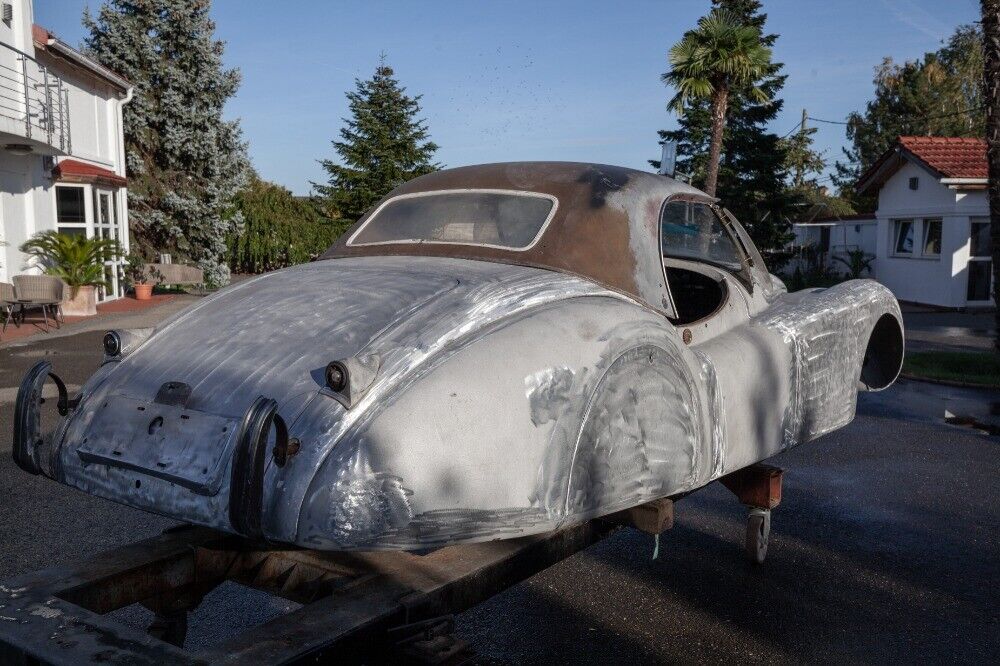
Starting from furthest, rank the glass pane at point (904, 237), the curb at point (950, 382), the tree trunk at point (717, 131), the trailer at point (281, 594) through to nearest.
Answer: the tree trunk at point (717, 131) < the glass pane at point (904, 237) < the curb at point (950, 382) < the trailer at point (281, 594)

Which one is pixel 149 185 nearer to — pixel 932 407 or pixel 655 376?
pixel 932 407

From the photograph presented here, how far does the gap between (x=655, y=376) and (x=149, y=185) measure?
2692 centimetres

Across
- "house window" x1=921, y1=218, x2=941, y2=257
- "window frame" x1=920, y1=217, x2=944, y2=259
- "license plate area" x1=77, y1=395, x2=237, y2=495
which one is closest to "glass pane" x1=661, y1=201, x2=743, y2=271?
"license plate area" x1=77, y1=395, x2=237, y2=495

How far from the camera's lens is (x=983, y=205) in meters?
20.0

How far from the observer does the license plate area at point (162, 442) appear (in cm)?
243

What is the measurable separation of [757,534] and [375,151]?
103 ft

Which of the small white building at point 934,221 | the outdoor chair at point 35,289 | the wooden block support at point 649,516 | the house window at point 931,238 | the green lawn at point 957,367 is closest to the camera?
the wooden block support at point 649,516

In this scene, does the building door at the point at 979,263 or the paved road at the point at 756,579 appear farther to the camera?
the building door at the point at 979,263

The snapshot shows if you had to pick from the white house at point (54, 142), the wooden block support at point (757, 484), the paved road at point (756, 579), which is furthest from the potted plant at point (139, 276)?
the wooden block support at point (757, 484)

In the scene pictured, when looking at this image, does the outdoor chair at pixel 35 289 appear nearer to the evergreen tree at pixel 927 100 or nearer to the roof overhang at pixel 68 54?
the roof overhang at pixel 68 54

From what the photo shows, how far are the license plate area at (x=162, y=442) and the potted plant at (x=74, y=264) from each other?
51.9ft

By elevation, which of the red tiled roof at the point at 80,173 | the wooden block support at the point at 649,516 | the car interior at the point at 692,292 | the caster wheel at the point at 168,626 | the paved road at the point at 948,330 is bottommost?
the caster wheel at the point at 168,626

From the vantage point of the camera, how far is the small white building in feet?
Result: 66.0

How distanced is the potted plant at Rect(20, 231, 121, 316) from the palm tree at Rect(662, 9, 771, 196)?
48.0 ft
